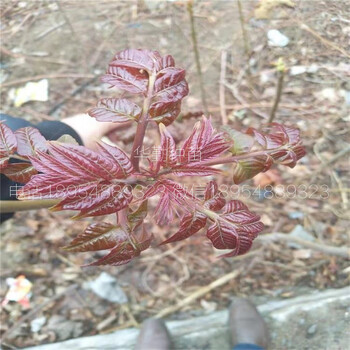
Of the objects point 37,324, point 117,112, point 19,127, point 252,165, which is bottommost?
point 37,324

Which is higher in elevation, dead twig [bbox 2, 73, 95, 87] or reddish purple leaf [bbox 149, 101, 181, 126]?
reddish purple leaf [bbox 149, 101, 181, 126]

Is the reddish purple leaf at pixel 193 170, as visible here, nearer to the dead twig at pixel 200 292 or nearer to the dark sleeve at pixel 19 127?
the dark sleeve at pixel 19 127

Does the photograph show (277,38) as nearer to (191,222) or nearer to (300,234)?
(300,234)

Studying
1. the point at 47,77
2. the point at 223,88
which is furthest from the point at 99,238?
the point at 47,77

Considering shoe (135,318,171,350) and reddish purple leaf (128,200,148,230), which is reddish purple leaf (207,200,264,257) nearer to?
reddish purple leaf (128,200,148,230)

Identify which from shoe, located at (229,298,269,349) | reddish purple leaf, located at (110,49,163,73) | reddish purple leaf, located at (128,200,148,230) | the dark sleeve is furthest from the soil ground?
reddish purple leaf, located at (128,200,148,230)

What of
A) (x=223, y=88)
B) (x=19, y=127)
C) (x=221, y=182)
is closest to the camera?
(x=19, y=127)
